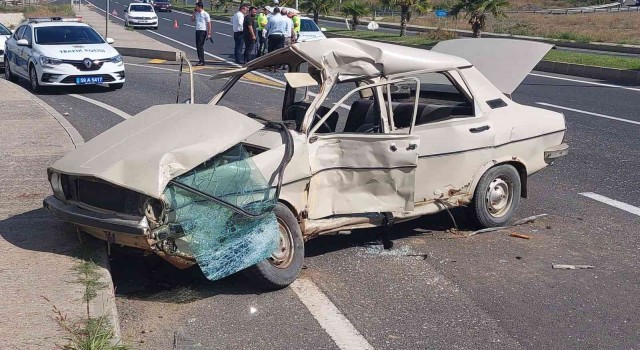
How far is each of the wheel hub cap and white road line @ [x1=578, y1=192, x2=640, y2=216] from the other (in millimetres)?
1457

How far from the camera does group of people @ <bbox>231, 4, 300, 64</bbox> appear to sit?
885 inches

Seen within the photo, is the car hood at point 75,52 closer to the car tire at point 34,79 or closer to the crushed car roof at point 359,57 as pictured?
the car tire at point 34,79

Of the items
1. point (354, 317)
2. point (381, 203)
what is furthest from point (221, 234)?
point (381, 203)

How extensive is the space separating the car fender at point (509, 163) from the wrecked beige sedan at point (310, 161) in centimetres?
2

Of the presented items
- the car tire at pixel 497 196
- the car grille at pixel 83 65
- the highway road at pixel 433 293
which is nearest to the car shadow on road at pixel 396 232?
the highway road at pixel 433 293

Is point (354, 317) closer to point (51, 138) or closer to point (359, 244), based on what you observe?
point (359, 244)

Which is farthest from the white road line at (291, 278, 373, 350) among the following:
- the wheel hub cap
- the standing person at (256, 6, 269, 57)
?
the standing person at (256, 6, 269, 57)

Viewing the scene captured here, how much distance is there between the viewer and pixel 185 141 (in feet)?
19.3

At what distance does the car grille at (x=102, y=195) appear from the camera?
571 cm

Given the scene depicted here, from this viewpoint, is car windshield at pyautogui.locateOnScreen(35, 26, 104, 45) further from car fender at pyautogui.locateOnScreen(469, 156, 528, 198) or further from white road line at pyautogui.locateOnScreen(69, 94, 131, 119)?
car fender at pyautogui.locateOnScreen(469, 156, 528, 198)

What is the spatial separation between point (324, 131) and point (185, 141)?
1343 millimetres

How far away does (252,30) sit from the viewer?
23.9 metres

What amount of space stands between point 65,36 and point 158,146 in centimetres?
1370

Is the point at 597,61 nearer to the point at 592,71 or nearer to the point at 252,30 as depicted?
the point at 592,71
